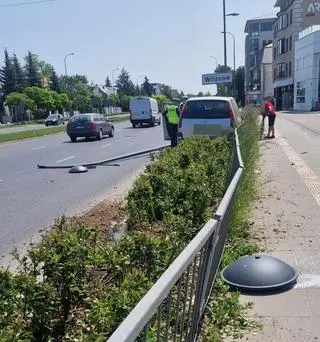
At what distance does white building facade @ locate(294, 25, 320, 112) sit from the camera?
176 feet

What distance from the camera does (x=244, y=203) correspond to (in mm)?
6633

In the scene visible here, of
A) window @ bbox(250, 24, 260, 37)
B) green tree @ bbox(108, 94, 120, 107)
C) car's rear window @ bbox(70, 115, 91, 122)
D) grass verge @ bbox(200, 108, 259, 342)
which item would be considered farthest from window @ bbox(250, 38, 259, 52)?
grass verge @ bbox(200, 108, 259, 342)

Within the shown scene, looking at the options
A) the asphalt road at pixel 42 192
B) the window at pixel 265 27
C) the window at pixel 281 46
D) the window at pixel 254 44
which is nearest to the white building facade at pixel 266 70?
the window at pixel 281 46

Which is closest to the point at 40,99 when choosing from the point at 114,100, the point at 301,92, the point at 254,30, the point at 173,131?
the point at 114,100

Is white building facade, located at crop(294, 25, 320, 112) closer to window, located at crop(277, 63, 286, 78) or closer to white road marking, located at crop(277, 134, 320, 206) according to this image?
window, located at crop(277, 63, 286, 78)

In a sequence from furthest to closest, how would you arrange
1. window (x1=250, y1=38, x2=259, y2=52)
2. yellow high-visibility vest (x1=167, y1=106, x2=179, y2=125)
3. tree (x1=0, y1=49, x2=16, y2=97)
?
window (x1=250, y1=38, x2=259, y2=52)
tree (x1=0, y1=49, x2=16, y2=97)
yellow high-visibility vest (x1=167, y1=106, x2=179, y2=125)

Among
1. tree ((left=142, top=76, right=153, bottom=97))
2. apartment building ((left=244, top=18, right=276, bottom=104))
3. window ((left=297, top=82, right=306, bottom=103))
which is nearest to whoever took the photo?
window ((left=297, top=82, right=306, bottom=103))

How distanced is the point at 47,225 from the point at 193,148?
299 centimetres

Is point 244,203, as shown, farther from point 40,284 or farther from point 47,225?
point 40,284

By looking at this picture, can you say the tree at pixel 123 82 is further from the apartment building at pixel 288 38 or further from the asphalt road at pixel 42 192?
the asphalt road at pixel 42 192

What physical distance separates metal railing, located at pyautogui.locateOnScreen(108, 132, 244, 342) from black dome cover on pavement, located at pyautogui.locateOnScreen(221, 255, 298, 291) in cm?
118

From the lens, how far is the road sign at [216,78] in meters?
26.3

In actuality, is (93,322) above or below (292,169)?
above

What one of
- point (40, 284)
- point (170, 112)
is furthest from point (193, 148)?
point (170, 112)
